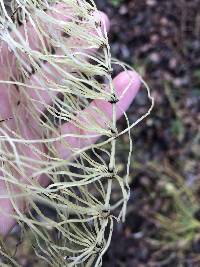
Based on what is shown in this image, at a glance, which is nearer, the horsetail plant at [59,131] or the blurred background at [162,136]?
the horsetail plant at [59,131]

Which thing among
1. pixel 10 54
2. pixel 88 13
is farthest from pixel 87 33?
pixel 10 54

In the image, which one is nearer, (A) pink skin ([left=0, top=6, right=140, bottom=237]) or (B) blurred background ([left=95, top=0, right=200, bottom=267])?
(A) pink skin ([left=0, top=6, right=140, bottom=237])

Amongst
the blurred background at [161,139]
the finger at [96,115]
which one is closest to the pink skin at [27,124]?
the finger at [96,115]

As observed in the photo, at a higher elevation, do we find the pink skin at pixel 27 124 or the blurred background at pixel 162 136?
the pink skin at pixel 27 124

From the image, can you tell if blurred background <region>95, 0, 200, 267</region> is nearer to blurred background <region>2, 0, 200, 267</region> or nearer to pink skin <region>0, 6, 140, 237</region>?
Answer: blurred background <region>2, 0, 200, 267</region>

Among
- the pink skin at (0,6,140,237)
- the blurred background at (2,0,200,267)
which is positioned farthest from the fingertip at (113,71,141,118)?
the blurred background at (2,0,200,267)

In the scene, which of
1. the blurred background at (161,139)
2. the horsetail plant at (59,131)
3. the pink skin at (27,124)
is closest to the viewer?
the horsetail plant at (59,131)

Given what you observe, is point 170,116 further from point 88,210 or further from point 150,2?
point 88,210

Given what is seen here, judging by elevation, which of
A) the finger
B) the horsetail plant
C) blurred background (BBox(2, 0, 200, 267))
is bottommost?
blurred background (BBox(2, 0, 200, 267))

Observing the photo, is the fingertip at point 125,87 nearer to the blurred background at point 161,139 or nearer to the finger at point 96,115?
the finger at point 96,115
